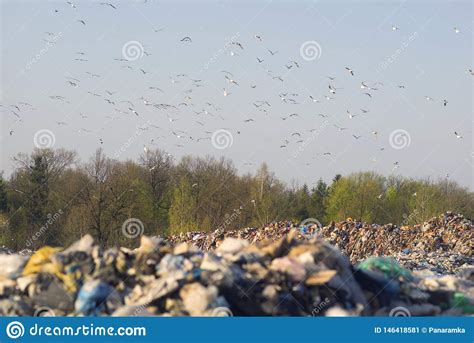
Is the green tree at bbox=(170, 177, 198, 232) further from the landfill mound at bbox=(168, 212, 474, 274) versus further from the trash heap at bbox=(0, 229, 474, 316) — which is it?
the trash heap at bbox=(0, 229, 474, 316)

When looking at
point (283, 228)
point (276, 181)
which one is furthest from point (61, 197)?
point (283, 228)

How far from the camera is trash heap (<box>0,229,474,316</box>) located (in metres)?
8.02

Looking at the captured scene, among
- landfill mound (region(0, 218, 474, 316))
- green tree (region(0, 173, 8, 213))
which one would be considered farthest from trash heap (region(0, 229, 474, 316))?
green tree (region(0, 173, 8, 213))

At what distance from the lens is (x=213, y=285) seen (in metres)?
8.05

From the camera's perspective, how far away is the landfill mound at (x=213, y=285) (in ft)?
26.3

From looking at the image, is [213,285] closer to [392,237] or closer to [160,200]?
[392,237]

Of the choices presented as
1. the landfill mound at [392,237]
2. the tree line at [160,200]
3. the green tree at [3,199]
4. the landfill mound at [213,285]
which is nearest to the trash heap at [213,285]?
the landfill mound at [213,285]

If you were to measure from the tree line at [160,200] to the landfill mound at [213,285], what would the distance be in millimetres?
28653

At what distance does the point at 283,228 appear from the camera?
1088 inches

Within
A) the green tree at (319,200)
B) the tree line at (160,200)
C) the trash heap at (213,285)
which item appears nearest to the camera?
the trash heap at (213,285)

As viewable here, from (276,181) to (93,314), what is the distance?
132ft

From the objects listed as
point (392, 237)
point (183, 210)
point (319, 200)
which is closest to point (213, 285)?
point (392, 237)

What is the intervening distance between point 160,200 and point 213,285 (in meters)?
37.2

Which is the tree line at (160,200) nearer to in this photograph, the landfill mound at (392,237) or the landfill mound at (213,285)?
the landfill mound at (392,237)
